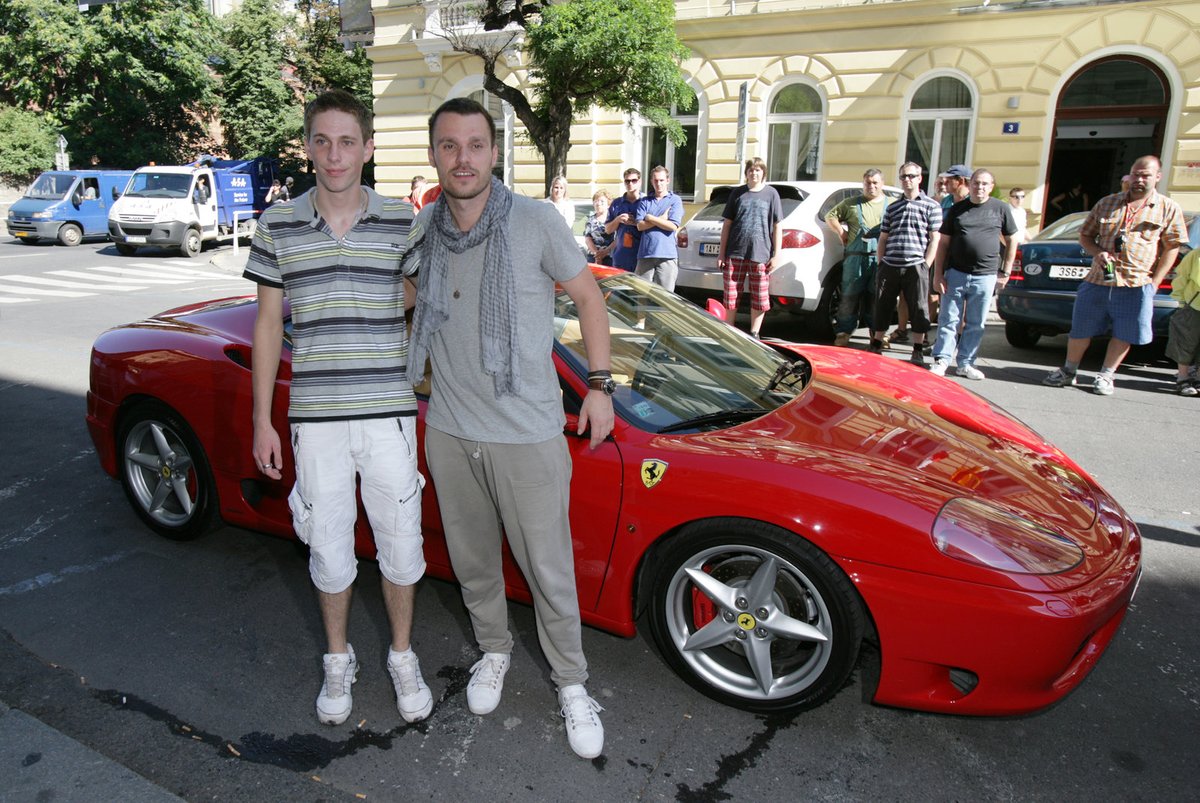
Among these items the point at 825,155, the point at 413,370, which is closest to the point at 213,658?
the point at 413,370

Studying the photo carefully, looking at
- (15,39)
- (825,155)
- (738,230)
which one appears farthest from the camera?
(15,39)

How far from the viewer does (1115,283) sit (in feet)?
21.8

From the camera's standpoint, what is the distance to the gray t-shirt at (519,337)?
2305mm

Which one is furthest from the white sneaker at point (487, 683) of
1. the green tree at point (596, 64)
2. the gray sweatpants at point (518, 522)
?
the green tree at point (596, 64)

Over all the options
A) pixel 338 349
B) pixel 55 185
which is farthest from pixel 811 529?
pixel 55 185

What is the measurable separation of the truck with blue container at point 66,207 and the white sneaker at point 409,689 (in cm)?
2191

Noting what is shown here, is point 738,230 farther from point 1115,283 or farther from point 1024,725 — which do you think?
point 1024,725

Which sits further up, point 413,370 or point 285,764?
point 413,370

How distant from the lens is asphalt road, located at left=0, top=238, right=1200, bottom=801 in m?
2.33

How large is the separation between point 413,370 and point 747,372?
4.69 ft

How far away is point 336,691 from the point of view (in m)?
2.57

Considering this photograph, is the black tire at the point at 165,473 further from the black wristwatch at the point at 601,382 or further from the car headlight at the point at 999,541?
the car headlight at the point at 999,541

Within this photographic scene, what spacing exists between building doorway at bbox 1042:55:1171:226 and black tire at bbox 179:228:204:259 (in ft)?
57.3

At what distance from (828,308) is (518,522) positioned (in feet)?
22.3
